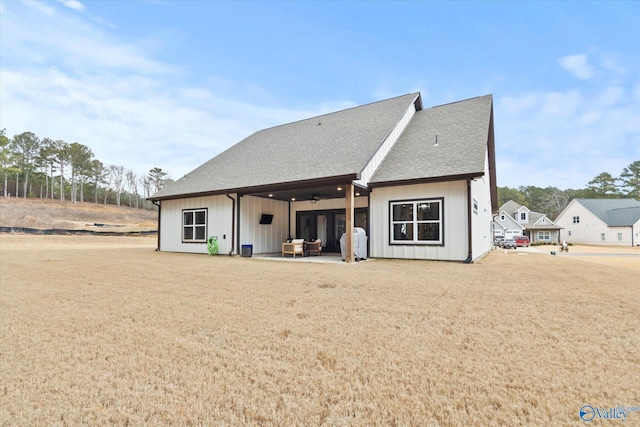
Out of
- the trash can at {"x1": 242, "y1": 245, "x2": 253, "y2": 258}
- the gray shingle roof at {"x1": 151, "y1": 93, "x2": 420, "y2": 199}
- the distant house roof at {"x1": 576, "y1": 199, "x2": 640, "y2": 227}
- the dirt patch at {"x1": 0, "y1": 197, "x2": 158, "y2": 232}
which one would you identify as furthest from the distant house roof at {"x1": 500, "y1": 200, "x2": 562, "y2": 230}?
the dirt patch at {"x1": 0, "y1": 197, "x2": 158, "y2": 232}

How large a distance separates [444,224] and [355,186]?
3.07 meters

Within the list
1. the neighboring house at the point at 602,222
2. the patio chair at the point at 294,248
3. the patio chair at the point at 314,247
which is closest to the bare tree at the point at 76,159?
the patio chair at the point at 294,248

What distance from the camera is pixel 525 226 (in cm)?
4081

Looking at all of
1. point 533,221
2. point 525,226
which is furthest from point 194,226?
point 533,221

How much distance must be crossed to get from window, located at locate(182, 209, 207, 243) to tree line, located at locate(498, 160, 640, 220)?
59.8m

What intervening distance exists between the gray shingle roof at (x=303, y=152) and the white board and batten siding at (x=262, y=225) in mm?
1259

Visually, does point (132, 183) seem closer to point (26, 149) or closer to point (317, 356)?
point (26, 149)

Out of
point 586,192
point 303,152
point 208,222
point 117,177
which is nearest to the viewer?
point 303,152

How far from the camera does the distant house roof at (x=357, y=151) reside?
10.1 meters

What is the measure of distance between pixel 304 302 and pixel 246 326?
1.25m

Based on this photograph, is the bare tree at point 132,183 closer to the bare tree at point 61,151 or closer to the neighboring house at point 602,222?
the bare tree at point 61,151

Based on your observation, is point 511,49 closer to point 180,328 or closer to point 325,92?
point 325,92

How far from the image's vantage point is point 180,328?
339 centimetres

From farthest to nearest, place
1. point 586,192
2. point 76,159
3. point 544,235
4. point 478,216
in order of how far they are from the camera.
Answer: point 586,192 → point 76,159 → point 544,235 → point 478,216
